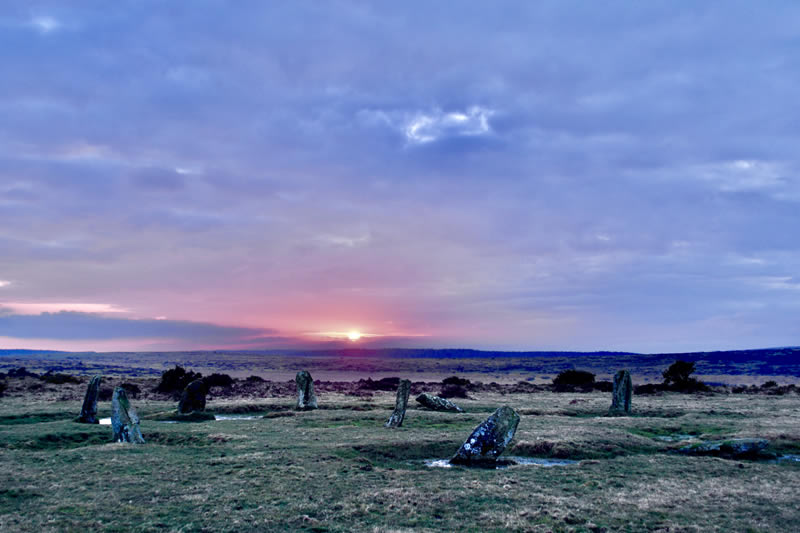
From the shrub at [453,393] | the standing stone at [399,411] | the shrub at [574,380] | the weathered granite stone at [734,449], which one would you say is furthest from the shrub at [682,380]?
the standing stone at [399,411]

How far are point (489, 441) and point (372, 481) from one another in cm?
555

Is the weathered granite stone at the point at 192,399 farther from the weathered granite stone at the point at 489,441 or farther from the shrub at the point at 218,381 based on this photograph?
the shrub at the point at 218,381

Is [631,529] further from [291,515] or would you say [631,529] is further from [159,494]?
[159,494]

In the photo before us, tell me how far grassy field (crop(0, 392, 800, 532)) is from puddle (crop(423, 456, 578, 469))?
0.53m

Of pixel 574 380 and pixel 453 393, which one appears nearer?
pixel 453 393

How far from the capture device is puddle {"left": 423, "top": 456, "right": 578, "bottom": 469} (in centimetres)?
1791

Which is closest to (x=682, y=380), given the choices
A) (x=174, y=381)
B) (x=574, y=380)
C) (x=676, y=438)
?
(x=574, y=380)

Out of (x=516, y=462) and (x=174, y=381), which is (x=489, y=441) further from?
(x=174, y=381)

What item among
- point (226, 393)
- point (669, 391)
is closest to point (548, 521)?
point (226, 393)

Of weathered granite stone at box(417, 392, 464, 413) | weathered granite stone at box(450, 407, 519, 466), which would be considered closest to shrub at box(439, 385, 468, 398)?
weathered granite stone at box(417, 392, 464, 413)

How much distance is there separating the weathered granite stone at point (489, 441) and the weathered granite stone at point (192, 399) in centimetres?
1866

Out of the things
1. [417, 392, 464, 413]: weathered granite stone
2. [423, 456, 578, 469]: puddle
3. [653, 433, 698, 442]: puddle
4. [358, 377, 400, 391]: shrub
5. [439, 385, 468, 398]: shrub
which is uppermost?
[423, 456, 578, 469]: puddle

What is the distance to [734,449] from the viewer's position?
752 inches

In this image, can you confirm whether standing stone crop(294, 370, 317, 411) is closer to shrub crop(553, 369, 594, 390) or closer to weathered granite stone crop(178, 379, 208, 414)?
weathered granite stone crop(178, 379, 208, 414)
